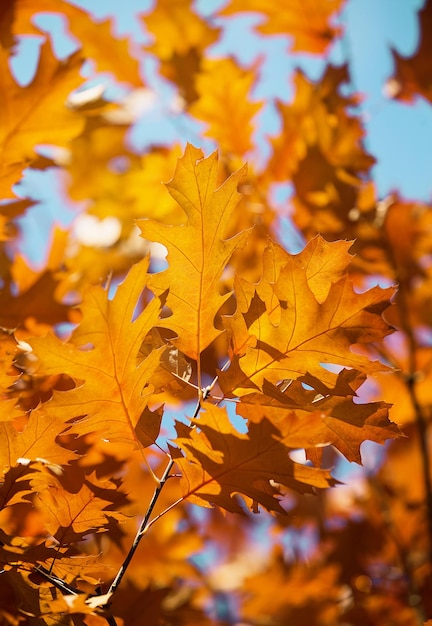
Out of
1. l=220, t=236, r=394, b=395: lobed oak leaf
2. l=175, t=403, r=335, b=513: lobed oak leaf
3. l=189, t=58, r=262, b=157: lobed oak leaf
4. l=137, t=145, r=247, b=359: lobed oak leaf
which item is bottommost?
l=189, t=58, r=262, b=157: lobed oak leaf

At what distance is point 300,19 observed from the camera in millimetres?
2006

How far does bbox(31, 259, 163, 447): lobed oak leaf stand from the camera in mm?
675

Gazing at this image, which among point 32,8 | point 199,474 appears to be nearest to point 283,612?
point 199,474

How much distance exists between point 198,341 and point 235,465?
166 mm

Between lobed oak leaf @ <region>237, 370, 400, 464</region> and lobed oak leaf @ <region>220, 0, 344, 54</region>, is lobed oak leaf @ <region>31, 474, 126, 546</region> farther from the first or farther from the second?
lobed oak leaf @ <region>220, 0, 344, 54</region>

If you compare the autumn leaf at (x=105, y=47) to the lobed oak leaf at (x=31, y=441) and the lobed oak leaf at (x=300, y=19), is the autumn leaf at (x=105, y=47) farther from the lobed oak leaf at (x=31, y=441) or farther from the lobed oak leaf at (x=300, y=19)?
the lobed oak leaf at (x=31, y=441)

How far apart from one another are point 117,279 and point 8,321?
104 cm

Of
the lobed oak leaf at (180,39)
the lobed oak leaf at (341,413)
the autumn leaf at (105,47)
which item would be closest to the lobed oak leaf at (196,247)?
the lobed oak leaf at (341,413)

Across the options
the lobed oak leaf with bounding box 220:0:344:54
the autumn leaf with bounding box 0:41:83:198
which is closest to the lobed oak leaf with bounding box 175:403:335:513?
the autumn leaf with bounding box 0:41:83:198

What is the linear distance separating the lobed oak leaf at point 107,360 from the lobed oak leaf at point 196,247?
0.23ft

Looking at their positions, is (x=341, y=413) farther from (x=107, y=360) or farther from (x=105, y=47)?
(x=105, y=47)

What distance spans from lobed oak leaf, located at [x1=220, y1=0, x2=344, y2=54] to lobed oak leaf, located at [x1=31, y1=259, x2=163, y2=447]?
1.57 m

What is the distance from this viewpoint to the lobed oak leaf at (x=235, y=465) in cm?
67

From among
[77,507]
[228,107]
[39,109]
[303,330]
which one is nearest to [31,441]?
[77,507]
